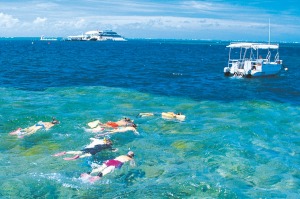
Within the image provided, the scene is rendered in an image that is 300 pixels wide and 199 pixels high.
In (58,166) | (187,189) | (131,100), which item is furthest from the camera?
(131,100)

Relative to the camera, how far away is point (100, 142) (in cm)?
2127

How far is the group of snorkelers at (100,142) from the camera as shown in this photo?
17.7 m

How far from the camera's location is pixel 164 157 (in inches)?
805

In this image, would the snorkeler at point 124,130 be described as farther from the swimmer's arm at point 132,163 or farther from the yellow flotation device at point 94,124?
the swimmer's arm at point 132,163

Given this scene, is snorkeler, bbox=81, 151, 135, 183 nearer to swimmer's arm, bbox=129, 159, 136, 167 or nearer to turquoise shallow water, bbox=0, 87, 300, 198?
swimmer's arm, bbox=129, 159, 136, 167

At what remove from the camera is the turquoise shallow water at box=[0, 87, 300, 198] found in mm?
16306

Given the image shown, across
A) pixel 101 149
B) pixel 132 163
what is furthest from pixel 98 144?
pixel 132 163

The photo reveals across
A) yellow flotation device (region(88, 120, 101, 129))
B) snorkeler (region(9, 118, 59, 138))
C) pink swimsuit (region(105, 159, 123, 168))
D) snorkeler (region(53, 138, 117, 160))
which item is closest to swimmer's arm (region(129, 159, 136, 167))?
pink swimsuit (region(105, 159, 123, 168))

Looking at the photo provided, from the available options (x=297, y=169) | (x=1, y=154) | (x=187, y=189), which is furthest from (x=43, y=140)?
(x=297, y=169)

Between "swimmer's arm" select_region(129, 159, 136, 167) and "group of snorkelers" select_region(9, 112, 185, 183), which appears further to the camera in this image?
"swimmer's arm" select_region(129, 159, 136, 167)

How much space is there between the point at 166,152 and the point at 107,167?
183 inches

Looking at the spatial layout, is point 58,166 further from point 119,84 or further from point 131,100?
point 119,84

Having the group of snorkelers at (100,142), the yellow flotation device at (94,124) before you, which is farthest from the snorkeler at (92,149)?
the yellow flotation device at (94,124)

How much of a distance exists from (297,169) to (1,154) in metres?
17.4
